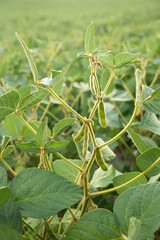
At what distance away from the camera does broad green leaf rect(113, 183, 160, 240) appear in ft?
1.04

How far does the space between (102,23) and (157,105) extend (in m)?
4.53

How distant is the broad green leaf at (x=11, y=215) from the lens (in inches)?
12.6

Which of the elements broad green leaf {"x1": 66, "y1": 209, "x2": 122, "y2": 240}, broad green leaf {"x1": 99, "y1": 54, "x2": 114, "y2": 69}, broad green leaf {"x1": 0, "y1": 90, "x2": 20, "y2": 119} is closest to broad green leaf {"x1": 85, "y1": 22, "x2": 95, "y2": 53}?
broad green leaf {"x1": 99, "y1": 54, "x2": 114, "y2": 69}

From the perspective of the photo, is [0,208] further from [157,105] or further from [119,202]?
[157,105]

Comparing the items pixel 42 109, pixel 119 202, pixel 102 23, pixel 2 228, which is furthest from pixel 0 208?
pixel 102 23

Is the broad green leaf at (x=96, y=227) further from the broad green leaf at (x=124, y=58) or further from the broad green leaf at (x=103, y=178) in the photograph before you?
the broad green leaf at (x=124, y=58)

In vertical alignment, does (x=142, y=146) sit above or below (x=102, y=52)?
below

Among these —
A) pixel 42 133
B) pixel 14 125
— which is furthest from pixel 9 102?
pixel 14 125

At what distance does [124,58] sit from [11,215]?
0.26 metres

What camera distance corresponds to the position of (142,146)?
41 cm

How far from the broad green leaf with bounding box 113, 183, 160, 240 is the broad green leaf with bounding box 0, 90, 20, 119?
187 mm

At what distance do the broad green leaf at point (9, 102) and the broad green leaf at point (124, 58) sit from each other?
0.51 feet

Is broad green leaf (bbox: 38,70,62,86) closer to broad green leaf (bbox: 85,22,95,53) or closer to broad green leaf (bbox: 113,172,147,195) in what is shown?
broad green leaf (bbox: 85,22,95,53)

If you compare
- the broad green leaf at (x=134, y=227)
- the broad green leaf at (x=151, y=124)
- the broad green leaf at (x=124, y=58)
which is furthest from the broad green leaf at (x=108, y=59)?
the broad green leaf at (x=134, y=227)
